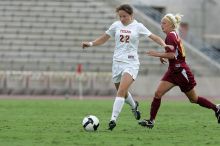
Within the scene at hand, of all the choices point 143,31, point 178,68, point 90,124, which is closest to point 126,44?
point 143,31

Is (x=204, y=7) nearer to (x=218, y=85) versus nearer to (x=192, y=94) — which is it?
(x=218, y=85)

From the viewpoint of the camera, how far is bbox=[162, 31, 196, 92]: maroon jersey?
1539 cm

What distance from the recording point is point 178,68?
1555 centimetres

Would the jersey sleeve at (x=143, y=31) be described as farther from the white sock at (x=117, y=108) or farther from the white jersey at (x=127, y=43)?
the white sock at (x=117, y=108)

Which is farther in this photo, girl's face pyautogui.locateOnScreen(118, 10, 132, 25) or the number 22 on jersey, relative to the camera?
the number 22 on jersey

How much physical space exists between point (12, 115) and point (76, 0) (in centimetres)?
2355

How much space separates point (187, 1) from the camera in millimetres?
47125

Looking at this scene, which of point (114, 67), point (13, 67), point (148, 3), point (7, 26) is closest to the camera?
point (114, 67)

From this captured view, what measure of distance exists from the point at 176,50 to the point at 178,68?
37 cm

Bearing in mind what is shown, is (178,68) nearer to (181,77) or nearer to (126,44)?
(181,77)

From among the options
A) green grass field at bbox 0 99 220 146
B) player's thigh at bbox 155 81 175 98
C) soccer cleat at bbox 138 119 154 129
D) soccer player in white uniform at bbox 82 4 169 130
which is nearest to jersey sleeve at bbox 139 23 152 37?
soccer player in white uniform at bbox 82 4 169 130

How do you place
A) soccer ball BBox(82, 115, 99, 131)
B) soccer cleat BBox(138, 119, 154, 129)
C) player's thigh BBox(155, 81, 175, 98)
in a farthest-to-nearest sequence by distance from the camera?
1. player's thigh BBox(155, 81, 175, 98)
2. soccer cleat BBox(138, 119, 154, 129)
3. soccer ball BBox(82, 115, 99, 131)

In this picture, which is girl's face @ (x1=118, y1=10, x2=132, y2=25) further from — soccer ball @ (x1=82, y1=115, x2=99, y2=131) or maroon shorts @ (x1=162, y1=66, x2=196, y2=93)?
soccer ball @ (x1=82, y1=115, x2=99, y2=131)

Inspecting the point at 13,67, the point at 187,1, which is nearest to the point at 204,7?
the point at 187,1
